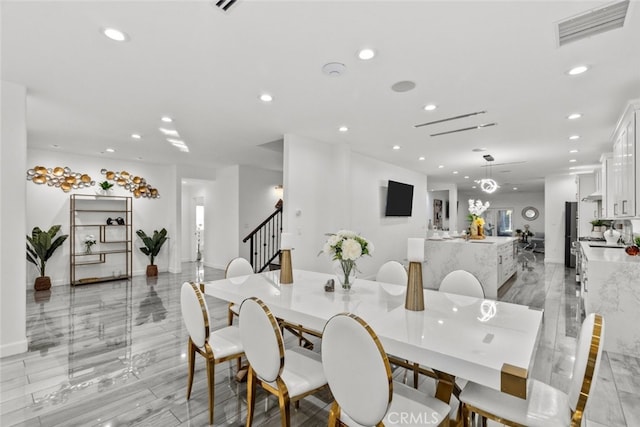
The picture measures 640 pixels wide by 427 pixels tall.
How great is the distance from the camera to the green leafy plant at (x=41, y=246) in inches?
221

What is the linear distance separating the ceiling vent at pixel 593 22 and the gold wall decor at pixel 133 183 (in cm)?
750

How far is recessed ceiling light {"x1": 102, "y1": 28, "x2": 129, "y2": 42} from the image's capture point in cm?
214

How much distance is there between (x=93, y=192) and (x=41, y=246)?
5.05 feet

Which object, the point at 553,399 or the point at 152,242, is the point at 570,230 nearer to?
the point at 553,399

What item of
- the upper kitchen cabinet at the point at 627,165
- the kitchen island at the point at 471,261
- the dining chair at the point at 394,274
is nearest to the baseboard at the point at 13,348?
the dining chair at the point at 394,274

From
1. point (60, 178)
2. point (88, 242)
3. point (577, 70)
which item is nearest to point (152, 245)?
point (88, 242)

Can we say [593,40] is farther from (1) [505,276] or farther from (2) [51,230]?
(2) [51,230]

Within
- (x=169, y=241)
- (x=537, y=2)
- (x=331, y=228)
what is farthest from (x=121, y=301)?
(x=537, y=2)

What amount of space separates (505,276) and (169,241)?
7.75 metres

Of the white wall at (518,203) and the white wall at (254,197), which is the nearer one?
the white wall at (254,197)

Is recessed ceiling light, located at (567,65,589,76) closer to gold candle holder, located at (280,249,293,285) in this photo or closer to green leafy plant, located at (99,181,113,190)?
gold candle holder, located at (280,249,293,285)

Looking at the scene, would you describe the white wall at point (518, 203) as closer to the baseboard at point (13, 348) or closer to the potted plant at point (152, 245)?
the potted plant at point (152, 245)

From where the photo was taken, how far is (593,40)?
221 centimetres

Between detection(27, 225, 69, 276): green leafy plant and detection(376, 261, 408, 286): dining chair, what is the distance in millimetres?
6276
